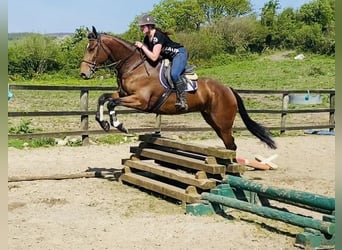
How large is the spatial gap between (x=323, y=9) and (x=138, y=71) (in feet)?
101

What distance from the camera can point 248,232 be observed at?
14.6 feet

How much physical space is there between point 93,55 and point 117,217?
84.5 inches

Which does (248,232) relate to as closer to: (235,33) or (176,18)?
(235,33)

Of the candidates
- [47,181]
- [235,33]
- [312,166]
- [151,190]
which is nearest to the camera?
[151,190]

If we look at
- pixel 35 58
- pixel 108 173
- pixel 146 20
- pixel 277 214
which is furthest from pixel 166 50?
pixel 35 58

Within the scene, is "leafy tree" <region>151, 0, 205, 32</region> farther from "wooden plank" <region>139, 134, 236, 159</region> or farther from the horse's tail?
"wooden plank" <region>139, 134, 236, 159</region>

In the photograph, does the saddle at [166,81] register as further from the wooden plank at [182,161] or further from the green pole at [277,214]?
A: the green pole at [277,214]

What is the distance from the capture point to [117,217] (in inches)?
195

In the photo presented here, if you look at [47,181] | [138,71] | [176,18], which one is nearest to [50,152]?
[47,181]

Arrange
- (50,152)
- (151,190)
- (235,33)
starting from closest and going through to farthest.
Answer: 1. (151,190)
2. (50,152)
3. (235,33)

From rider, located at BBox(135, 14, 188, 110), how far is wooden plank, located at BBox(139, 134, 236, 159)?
0.49m

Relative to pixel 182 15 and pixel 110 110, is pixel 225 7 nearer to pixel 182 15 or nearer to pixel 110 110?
pixel 182 15

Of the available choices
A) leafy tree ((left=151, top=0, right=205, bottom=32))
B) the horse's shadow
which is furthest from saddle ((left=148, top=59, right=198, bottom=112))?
leafy tree ((left=151, top=0, right=205, bottom=32))

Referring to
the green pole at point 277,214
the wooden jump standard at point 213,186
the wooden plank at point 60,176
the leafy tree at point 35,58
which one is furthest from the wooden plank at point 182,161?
the leafy tree at point 35,58
